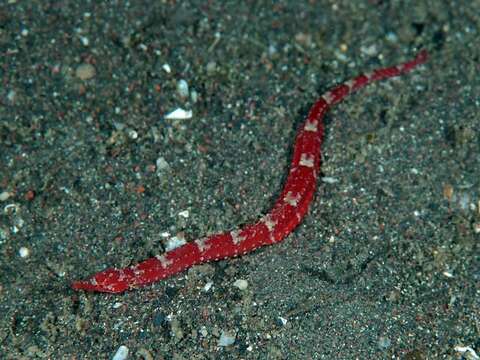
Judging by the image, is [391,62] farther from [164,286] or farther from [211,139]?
[164,286]

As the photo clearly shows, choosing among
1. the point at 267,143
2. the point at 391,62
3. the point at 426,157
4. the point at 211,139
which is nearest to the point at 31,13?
the point at 211,139

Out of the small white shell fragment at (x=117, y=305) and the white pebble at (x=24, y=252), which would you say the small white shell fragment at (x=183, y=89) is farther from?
the small white shell fragment at (x=117, y=305)

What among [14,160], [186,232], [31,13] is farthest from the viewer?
[31,13]

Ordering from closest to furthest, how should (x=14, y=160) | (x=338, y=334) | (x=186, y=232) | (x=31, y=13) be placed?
(x=338, y=334) → (x=186, y=232) → (x=14, y=160) → (x=31, y=13)

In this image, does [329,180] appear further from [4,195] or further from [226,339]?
[4,195]

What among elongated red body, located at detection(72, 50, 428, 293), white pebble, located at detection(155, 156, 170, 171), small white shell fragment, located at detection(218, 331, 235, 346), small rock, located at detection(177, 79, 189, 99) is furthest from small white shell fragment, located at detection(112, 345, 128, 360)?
small rock, located at detection(177, 79, 189, 99)

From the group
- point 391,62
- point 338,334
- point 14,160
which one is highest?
point 391,62
